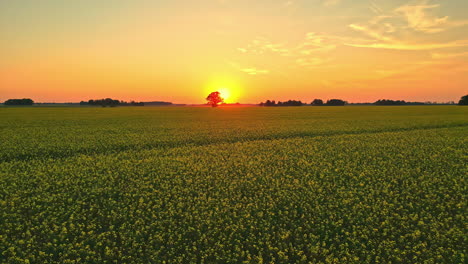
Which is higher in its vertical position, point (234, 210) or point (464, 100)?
point (464, 100)

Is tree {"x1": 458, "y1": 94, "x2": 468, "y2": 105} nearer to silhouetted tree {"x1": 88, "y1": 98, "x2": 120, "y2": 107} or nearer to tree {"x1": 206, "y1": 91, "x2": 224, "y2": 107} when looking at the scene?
tree {"x1": 206, "y1": 91, "x2": 224, "y2": 107}

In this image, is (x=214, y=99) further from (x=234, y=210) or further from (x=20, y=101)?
(x=234, y=210)

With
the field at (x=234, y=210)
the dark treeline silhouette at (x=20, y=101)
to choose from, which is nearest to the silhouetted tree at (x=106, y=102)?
the dark treeline silhouette at (x=20, y=101)

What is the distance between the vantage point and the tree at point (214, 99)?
184375 mm

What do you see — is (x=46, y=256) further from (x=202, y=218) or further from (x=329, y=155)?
(x=329, y=155)

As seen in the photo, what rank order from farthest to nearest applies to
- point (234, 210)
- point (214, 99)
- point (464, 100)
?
1. point (214, 99)
2. point (464, 100)
3. point (234, 210)

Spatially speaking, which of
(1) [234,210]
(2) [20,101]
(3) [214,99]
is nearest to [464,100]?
(3) [214,99]

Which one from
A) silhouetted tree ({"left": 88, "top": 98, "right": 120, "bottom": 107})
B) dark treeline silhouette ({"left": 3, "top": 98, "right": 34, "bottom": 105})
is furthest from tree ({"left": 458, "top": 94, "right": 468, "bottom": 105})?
dark treeline silhouette ({"left": 3, "top": 98, "right": 34, "bottom": 105})

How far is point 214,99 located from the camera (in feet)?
605

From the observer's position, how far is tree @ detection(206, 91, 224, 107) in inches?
7259

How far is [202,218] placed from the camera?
9453mm

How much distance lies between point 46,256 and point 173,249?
136 inches

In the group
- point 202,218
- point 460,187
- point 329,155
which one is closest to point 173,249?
point 202,218

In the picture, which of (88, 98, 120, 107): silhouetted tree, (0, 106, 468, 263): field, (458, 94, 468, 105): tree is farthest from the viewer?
(88, 98, 120, 107): silhouetted tree
